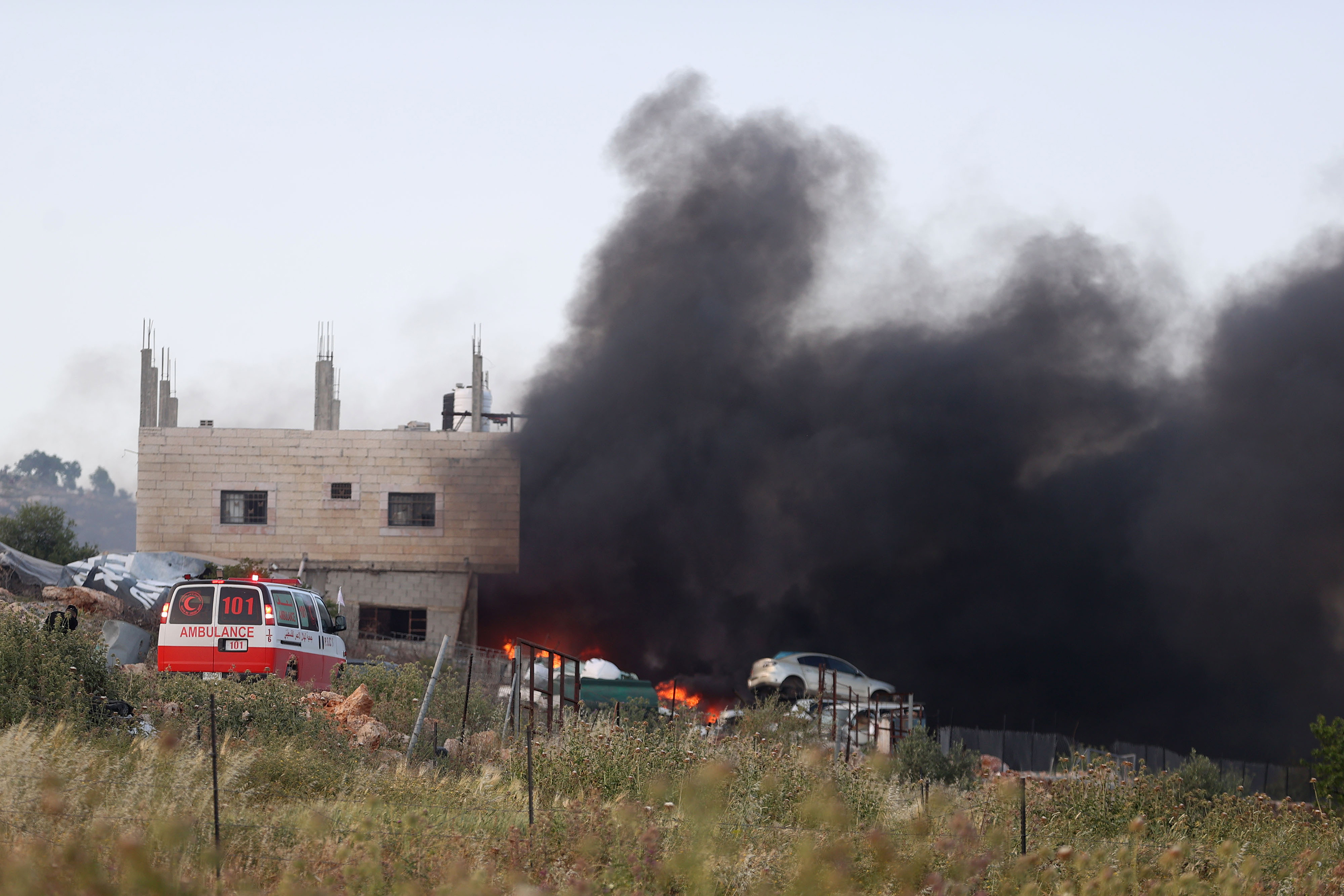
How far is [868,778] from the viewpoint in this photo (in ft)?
39.9

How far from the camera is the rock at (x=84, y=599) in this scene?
26141 mm

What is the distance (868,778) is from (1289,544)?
26684 mm

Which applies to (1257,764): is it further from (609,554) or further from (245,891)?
(245,891)

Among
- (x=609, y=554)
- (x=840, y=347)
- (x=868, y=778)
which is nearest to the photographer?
(x=868, y=778)

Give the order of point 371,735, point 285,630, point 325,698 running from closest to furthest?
point 371,735, point 325,698, point 285,630

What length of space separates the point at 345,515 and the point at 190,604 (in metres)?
17.8

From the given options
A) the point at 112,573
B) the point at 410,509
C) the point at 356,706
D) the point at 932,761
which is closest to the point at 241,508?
the point at 410,509

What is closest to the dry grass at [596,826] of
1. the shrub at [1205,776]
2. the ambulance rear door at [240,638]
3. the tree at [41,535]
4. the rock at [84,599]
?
the ambulance rear door at [240,638]

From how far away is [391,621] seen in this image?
115 feet

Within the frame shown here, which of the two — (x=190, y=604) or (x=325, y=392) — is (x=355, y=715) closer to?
(x=190, y=604)

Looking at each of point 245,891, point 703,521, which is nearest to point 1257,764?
point 703,521

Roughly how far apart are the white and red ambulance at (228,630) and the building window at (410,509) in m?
17.4

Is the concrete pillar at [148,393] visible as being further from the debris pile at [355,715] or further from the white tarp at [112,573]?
the debris pile at [355,715]

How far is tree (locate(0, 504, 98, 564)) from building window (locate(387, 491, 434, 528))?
1681 centimetres
